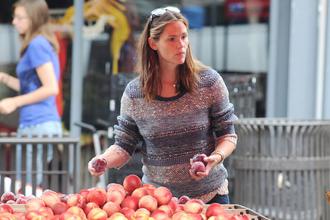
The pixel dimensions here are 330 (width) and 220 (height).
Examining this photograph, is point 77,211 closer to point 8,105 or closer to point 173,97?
point 173,97

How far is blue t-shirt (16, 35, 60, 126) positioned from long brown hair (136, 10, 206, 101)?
1876mm

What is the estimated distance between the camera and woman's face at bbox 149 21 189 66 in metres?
3.75

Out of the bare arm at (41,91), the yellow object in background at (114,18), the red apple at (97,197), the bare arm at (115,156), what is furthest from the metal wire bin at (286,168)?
the yellow object in background at (114,18)

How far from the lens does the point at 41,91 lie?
557 centimetres

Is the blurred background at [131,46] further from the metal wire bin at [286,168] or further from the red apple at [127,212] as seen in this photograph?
the red apple at [127,212]

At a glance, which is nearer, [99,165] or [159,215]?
[159,215]

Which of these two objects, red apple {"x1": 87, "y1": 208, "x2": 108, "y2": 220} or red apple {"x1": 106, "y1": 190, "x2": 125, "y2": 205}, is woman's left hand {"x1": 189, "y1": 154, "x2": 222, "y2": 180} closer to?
red apple {"x1": 106, "y1": 190, "x2": 125, "y2": 205}

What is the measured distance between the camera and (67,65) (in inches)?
297

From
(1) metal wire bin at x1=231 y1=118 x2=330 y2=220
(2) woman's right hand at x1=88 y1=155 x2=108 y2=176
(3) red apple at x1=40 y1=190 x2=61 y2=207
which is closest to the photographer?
(3) red apple at x1=40 y1=190 x2=61 y2=207

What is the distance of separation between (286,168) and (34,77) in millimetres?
1955

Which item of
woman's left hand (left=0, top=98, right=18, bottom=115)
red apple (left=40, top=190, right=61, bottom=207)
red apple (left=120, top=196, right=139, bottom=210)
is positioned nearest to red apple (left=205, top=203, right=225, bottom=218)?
red apple (left=120, top=196, right=139, bottom=210)

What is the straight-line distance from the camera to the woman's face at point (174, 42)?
3.75 meters

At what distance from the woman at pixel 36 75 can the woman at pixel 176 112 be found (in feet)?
5.97

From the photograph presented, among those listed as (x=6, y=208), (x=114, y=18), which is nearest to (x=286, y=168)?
(x=6, y=208)
